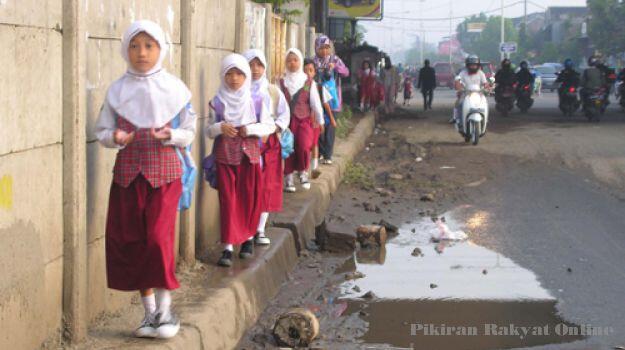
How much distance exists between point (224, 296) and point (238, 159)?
4.29ft

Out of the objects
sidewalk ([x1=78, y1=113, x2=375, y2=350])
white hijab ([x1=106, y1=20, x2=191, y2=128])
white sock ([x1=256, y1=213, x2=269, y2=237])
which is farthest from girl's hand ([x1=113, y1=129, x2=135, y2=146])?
white sock ([x1=256, y1=213, x2=269, y2=237])

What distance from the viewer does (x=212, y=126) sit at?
6.84m

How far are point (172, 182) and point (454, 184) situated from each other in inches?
313

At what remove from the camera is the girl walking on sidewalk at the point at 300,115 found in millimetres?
10367

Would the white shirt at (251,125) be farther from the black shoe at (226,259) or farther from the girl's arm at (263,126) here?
the black shoe at (226,259)

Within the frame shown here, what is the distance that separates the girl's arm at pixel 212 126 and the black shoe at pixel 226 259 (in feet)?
2.44

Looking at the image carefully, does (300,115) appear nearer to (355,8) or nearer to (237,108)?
(237,108)

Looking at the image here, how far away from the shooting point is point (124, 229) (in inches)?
193

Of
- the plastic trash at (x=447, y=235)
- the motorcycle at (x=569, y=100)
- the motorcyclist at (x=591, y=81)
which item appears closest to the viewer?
the plastic trash at (x=447, y=235)

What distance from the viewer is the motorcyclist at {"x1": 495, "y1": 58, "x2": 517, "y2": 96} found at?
2602cm

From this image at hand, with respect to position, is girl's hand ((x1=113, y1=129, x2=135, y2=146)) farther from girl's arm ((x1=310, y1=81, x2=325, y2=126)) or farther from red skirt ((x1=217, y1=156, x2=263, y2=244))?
girl's arm ((x1=310, y1=81, x2=325, y2=126))

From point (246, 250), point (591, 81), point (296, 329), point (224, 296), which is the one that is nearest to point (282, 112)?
point (246, 250)

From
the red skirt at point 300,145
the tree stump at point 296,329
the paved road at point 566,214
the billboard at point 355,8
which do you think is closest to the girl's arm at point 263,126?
the tree stump at point 296,329

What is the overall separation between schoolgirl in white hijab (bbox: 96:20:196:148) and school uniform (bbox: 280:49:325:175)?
5387 millimetres
